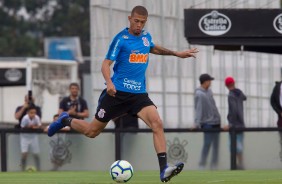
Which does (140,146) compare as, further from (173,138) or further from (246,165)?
(246,165)

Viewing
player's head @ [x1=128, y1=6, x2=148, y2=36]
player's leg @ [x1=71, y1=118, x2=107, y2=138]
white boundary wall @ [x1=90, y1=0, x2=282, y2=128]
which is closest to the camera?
player's head @ [x1=128, y1=6, x2=148, y2=36]

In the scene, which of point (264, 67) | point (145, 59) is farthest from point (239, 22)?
point (264, 67)

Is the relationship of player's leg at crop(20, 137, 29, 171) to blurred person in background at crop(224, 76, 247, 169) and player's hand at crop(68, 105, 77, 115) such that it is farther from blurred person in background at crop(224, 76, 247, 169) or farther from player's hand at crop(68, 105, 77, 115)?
blurred person in background at crop(224, 76, 247, 169)

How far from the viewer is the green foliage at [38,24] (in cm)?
9300

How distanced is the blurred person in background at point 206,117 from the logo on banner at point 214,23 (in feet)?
5.57

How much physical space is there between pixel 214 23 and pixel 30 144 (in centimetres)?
475

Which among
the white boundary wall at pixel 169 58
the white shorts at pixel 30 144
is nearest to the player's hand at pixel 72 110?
the white shorts at pixel 30 144

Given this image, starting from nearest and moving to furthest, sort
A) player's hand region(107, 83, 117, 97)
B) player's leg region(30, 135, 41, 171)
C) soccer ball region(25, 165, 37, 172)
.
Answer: player's hand region(107, 83, 117, 97), soccer ball region(25, 165, 37, 172), player's leg region(30, 135, 41, 171)

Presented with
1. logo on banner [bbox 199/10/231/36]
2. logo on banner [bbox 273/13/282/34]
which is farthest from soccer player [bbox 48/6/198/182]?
logo on banner [bbox 273/13/282/34]

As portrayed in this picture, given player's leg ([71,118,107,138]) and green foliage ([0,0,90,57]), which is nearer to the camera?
player's leg ([71,118,107,138])

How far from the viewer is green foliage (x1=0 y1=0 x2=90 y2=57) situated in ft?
305

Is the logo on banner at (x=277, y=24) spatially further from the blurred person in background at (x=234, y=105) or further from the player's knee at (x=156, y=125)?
the player's knee at (x=156, y=125)

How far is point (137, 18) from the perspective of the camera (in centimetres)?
1554

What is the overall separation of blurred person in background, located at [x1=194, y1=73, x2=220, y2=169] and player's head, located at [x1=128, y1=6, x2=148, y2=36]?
7394mm
